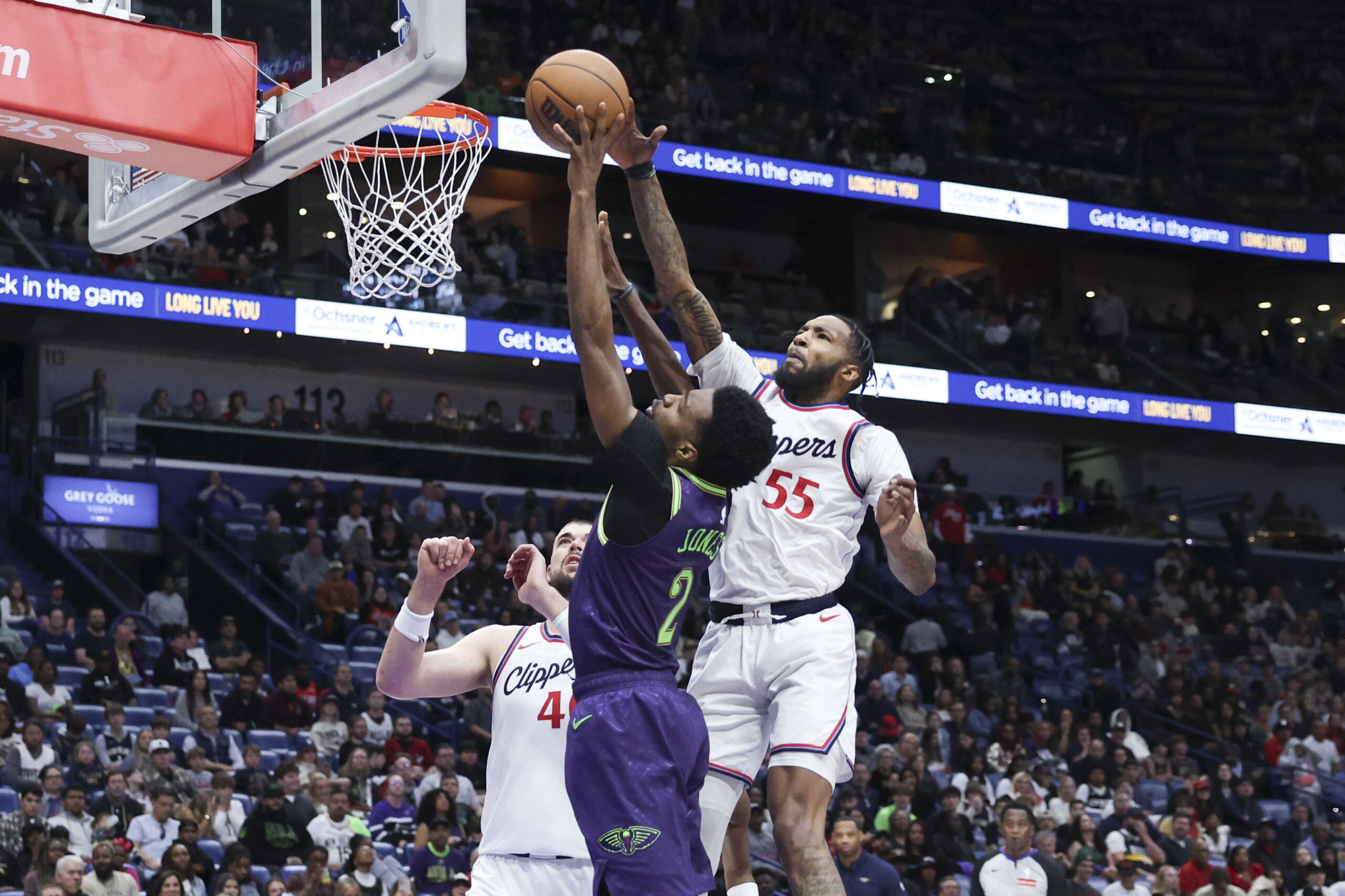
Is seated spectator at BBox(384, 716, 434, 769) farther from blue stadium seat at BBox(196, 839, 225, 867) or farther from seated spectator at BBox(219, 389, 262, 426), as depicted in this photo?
seated spectator at BBox(219, 389, 262, 426)

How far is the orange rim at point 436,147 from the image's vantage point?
807 centimetres

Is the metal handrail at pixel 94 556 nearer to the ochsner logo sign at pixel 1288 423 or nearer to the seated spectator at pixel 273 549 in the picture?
the seated spectator at pixel 273 549

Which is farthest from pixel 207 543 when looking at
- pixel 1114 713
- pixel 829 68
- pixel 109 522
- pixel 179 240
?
pixel 829 68

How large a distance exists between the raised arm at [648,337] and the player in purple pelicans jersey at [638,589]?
813 millimetres

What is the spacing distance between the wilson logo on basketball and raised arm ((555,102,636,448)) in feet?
1.33

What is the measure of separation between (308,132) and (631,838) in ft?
9.39

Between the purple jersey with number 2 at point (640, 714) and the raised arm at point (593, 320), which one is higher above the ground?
the raised arm at point (593, 320)

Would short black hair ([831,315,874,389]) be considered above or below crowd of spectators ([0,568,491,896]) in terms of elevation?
above

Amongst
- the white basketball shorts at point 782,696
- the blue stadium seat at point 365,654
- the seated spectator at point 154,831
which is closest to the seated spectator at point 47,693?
the seated spectator at point 154,831

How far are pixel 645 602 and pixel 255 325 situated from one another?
16525 mm

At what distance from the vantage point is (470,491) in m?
22.1

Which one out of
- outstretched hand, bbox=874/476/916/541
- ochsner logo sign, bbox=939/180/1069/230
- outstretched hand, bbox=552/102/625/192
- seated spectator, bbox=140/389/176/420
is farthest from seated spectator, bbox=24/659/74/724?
ochsner logo sign, bbox=939/180/1069/230

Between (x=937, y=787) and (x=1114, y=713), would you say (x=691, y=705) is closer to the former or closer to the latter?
(x=937, y=787)

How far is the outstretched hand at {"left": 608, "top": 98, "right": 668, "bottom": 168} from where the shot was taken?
5234 mm
